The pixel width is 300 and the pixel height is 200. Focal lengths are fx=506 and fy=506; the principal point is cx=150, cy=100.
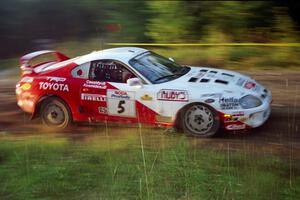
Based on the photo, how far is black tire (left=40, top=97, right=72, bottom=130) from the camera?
8.68m

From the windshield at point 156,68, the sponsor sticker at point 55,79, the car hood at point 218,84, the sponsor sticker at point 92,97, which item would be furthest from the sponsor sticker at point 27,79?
the car hood at point 218,84

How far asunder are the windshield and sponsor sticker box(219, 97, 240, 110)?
1029mm

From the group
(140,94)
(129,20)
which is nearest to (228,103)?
(140,94)

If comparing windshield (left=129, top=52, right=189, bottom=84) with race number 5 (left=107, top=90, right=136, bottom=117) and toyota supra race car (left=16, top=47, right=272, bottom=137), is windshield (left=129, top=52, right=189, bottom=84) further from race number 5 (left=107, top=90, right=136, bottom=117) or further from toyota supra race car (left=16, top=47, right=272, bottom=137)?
race number 5 (left=107, top=90, right=136, bottom=117)

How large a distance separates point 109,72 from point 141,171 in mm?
2459

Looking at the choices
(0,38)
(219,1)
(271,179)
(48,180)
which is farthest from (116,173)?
(0,38)

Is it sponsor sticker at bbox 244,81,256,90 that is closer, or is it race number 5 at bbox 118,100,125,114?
sponsor sticker at bbox 244,81,256,90

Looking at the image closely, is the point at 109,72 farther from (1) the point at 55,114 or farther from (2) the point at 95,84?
(1) the point at 55,114

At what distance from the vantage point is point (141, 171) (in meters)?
6.38

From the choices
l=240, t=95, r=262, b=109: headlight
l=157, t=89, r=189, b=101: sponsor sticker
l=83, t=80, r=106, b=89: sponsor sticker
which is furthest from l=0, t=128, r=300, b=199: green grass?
l=83, t=80, r=106, b=89: sponsor sticker

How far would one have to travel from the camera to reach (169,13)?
1659cm

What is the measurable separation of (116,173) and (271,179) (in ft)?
6.26

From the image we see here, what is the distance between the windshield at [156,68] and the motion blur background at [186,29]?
Answer: 5.43m

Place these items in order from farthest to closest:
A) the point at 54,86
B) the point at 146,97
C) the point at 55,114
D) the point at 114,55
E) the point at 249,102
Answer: the point at 55,114 < the point at 54,86 < the point at 114,55 < the point at 146,97 < the point at 249,102
